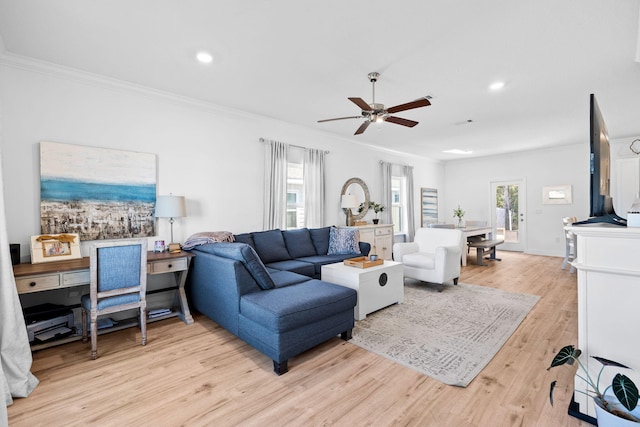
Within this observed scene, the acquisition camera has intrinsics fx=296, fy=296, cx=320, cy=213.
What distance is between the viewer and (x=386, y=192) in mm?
6945

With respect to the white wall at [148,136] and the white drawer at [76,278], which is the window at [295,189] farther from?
the white drawer at [76,278]

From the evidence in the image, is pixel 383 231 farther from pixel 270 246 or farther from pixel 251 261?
pixel 251 261

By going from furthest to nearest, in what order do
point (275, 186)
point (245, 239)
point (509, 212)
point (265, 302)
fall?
point (509, 212), point (275, 186), point (245, 239), point (265, 302)

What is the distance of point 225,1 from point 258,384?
2714 millimetres

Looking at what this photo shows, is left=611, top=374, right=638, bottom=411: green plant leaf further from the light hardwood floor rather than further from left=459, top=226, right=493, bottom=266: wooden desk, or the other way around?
left=459, top=226, right=493, bottom=266: wooden desk

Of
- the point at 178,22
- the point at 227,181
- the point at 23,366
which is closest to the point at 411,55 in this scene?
the point at 178,22

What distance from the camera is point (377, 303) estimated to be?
343 centimetres

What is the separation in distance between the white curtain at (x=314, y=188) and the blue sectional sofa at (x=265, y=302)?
1.80 metres

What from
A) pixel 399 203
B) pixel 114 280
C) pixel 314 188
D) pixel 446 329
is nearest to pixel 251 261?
pixel 114 280

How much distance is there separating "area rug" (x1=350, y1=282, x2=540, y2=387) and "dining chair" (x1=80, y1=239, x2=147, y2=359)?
6.69ft

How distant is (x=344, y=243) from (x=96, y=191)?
335 cm

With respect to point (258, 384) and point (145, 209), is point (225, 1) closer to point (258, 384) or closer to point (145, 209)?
point (145, 209)

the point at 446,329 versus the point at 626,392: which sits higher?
the point at 626,392

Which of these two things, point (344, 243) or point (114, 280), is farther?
point (344, 243)
